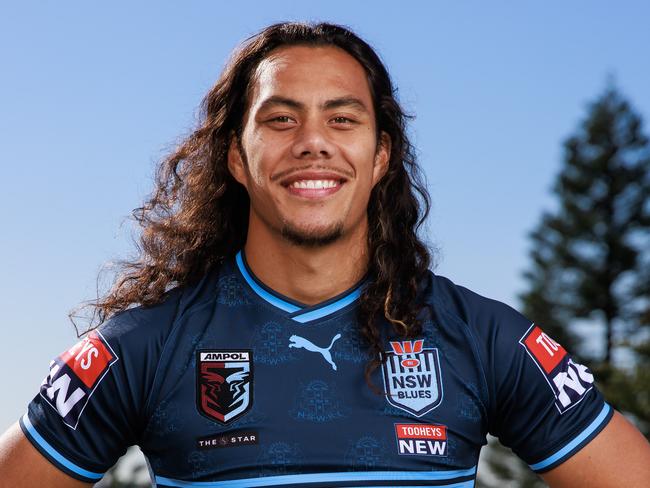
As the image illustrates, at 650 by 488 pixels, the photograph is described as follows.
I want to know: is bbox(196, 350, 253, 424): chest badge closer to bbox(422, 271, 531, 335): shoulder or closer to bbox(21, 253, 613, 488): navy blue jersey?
bbox(21, 253, 613, 488): navy blue jersey

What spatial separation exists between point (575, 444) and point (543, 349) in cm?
44

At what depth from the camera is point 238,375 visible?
4520 mm

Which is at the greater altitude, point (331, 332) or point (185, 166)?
point (185, 166)

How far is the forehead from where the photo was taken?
4.78 metres

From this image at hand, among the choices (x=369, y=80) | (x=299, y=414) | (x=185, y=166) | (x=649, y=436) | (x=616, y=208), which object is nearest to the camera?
(x=299, y=414)

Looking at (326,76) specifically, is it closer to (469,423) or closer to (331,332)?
(331,332)

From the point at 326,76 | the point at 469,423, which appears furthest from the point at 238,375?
the point at 326,76

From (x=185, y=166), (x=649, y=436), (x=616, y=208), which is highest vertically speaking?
(x=185, y=166)

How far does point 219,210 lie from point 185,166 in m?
0.46

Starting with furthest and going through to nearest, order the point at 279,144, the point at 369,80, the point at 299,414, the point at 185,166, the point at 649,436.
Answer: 1. the point at 649,436
2. the point at 185,166
3. the point at 369,80
4. the point at 279,144
5. the point at 299,414

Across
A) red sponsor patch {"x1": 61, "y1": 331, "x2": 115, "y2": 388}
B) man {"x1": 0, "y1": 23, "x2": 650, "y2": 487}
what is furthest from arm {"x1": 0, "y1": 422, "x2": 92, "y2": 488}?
red sponsor patch {"x1": 61, "y1": 331, "x2": 115, "y2": 388}

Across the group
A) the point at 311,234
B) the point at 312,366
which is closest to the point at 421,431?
the point at 312,366

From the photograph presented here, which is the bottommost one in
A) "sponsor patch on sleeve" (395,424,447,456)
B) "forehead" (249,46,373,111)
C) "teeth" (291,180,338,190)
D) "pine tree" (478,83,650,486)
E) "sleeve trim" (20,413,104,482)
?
"pine tree" (478,83,650,486)

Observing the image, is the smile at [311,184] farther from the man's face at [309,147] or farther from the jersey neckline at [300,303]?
the jersey neckline at [300,303]
